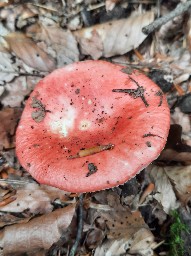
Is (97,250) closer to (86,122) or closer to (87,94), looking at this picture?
(86,122)

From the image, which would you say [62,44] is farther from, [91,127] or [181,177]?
[181,177]

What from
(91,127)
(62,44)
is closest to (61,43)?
(62,44)

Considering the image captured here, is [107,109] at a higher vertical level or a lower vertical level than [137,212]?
higher

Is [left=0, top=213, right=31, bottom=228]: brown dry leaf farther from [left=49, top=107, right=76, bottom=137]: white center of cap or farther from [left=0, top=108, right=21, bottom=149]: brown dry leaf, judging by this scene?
[left=49, top=107, right=76, bottom=137]: white center of cap

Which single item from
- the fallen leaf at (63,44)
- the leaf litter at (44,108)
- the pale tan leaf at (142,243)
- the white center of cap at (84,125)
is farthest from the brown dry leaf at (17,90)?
the pale tan leaf at (142,243)

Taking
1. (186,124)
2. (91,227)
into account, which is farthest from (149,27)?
(91,227)

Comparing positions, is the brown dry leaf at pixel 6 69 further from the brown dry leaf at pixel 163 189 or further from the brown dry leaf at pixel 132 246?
the brown dry leaf at pixel 132 246
